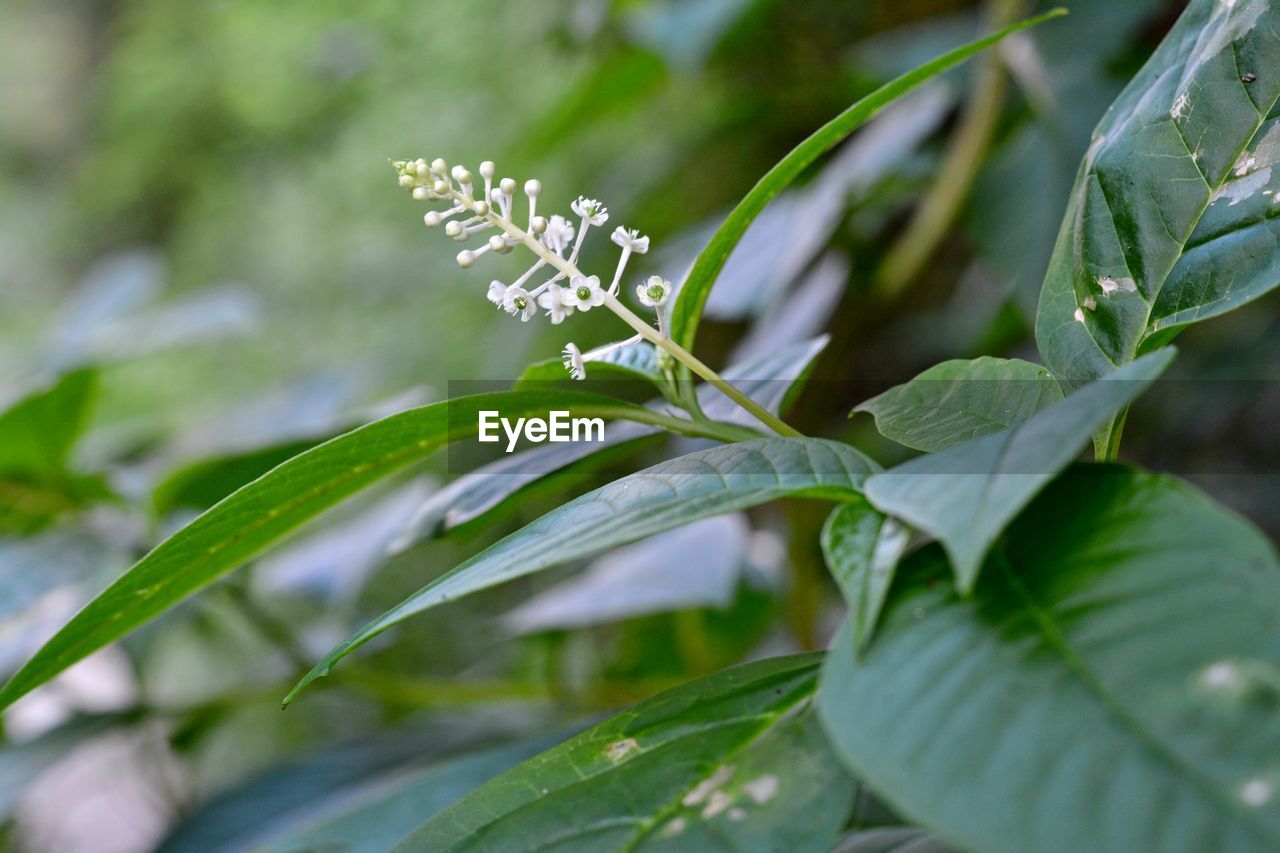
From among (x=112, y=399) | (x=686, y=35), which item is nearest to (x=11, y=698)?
(x=686, y=35)

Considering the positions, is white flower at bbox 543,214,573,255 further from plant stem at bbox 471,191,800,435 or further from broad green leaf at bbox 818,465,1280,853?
broad green leaf at bbox 818,465,1280,853

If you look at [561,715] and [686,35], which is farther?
[686,35]

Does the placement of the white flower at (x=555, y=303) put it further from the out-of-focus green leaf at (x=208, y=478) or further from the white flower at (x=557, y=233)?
the out-of-focus green leaf at (x=208, y=478)

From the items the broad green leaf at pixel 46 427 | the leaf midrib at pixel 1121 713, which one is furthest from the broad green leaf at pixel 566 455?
the broad green leaf at pixel 46 427

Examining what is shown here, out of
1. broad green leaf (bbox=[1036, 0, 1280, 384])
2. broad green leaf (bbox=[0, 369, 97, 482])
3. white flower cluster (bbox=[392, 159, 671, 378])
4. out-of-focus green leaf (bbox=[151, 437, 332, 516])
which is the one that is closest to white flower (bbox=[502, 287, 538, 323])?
white flower cluster (bbox=[392, 159, 671, 378])

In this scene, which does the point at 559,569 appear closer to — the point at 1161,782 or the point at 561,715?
the point at 561,715

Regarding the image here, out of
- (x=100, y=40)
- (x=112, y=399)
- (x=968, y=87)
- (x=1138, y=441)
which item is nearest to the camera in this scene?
(x=968, y=87)

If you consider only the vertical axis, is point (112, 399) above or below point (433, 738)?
above

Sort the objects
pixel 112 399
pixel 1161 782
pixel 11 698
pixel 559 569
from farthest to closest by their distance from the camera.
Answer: pixel 112 399
pixel 559 569
pixel 11 698
pixel 1161 782
